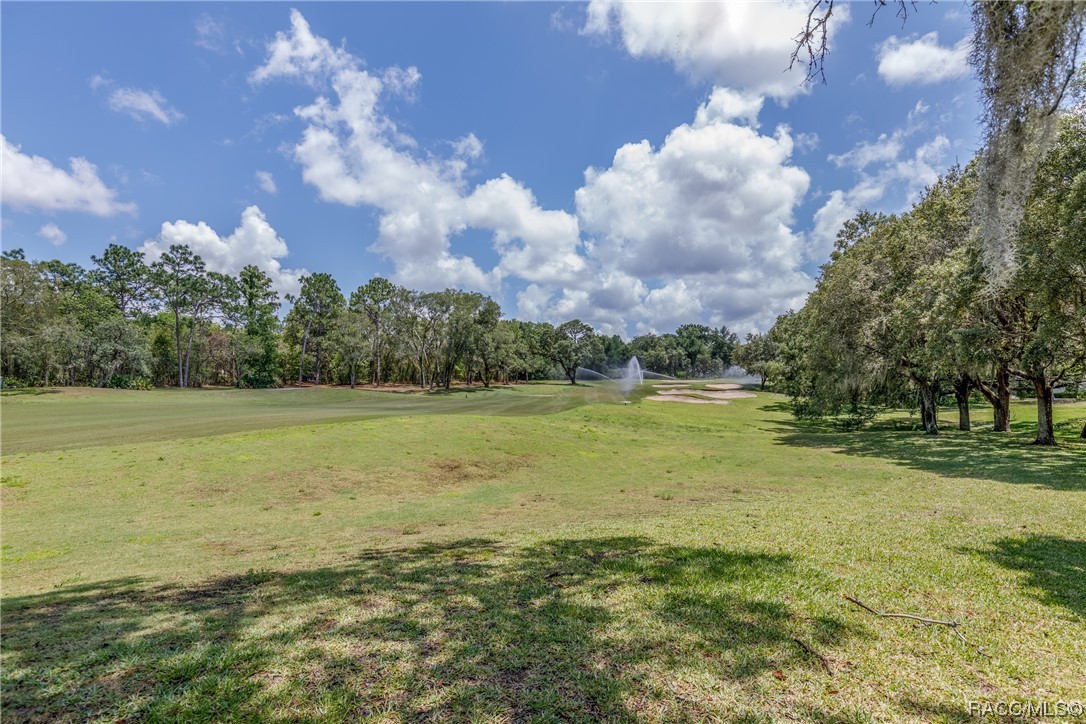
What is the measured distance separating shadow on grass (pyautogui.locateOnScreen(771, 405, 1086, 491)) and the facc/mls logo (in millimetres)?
12019

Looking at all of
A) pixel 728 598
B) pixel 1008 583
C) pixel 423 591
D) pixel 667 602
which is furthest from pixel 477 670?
pixel 1008 583

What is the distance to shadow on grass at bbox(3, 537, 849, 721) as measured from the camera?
296cm

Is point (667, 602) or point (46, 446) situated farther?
point (46, 446)

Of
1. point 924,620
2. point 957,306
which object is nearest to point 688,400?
point 957,306

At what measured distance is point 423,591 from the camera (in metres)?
4.98

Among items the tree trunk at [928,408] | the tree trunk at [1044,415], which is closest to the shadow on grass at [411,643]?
the tree trunk at [1044,415]

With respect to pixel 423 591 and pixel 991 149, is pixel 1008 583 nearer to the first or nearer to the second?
pixel 991 149

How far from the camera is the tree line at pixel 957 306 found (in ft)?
44.7

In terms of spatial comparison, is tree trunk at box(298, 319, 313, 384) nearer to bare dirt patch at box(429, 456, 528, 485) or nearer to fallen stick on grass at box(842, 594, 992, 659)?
bare dirt patch at box(429, 456, 528, 485)

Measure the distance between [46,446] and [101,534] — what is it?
1176 cm

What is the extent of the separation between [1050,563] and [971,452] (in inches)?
614

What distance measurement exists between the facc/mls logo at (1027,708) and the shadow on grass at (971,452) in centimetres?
1202

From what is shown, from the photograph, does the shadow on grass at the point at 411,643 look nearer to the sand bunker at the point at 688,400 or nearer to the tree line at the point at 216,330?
the sand bunker at the point at 688,400

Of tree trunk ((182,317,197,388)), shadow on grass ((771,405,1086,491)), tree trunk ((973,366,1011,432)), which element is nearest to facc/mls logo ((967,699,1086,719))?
shadow on grass ((771,405,1086,491))
